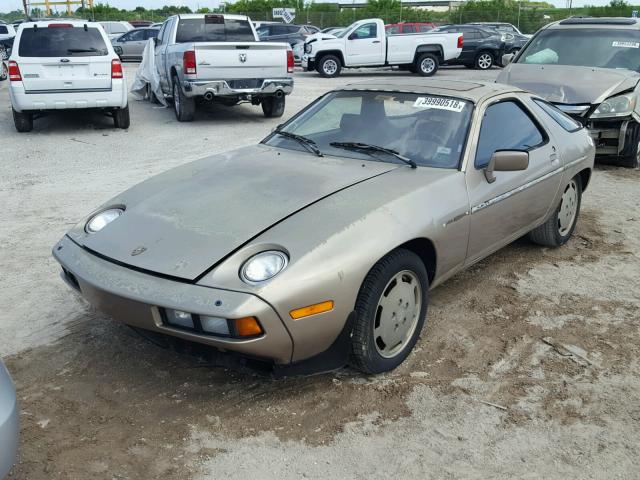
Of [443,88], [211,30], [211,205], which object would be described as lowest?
[211,205]

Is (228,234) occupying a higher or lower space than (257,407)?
higher

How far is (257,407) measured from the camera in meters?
3.24

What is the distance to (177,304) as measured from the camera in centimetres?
292

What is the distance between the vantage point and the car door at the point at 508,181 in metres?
4.08

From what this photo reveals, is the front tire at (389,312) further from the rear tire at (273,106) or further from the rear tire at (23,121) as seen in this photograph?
the rear tire at (273,106)

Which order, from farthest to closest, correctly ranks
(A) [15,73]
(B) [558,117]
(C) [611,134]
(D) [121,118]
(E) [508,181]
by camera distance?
1. (D) [121,118]
2. (A) [15,73]
3. (C) [611,134]
4. (B) [558,117]
5. (E) [508,181]

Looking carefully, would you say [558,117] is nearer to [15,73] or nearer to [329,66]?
[15,73]

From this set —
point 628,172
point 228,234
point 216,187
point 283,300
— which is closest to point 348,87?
point 216,187

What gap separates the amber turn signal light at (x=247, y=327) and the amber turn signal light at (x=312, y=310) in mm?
164

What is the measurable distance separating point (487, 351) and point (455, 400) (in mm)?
589

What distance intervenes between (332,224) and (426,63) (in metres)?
18.9

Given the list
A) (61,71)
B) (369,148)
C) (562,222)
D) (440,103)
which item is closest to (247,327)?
(369,148)

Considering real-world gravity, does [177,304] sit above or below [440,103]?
below

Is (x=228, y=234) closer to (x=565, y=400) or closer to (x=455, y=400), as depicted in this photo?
(x=455, y=400)
